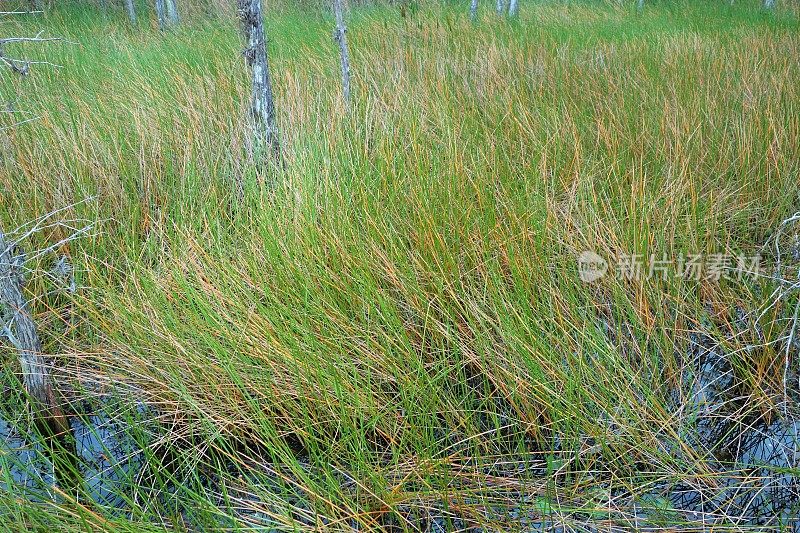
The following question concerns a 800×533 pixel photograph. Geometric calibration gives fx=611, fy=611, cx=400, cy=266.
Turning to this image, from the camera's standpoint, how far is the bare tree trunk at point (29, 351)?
2.00 metres

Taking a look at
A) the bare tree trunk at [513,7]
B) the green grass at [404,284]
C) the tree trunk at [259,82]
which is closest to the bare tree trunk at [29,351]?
the green grass at [404,284]

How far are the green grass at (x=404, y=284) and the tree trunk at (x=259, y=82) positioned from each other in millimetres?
119

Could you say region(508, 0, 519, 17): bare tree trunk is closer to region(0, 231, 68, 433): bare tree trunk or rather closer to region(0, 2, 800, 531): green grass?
region(0, 2, 800, 531): green grass

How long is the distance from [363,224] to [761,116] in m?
2.73

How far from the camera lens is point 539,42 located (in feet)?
18.9

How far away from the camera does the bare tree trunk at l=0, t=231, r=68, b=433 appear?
78.8 inches

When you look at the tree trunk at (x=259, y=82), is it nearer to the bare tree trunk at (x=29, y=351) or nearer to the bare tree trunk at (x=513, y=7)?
the bare tree trunk at (x=29, y=351)

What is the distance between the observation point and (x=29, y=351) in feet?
6.77

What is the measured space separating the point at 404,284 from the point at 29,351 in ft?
4.42

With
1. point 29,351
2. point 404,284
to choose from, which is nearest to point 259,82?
point 404,284

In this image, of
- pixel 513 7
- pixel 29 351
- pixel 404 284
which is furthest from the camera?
pixel 513 7

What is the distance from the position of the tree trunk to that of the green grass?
119 mm

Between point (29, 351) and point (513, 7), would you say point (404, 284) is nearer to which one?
point (29, 351)

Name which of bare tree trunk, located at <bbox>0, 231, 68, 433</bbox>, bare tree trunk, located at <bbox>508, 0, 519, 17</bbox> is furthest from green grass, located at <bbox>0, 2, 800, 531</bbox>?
bare tree trunk, located at <bbox>508, 0, 519, 17</bbox>
